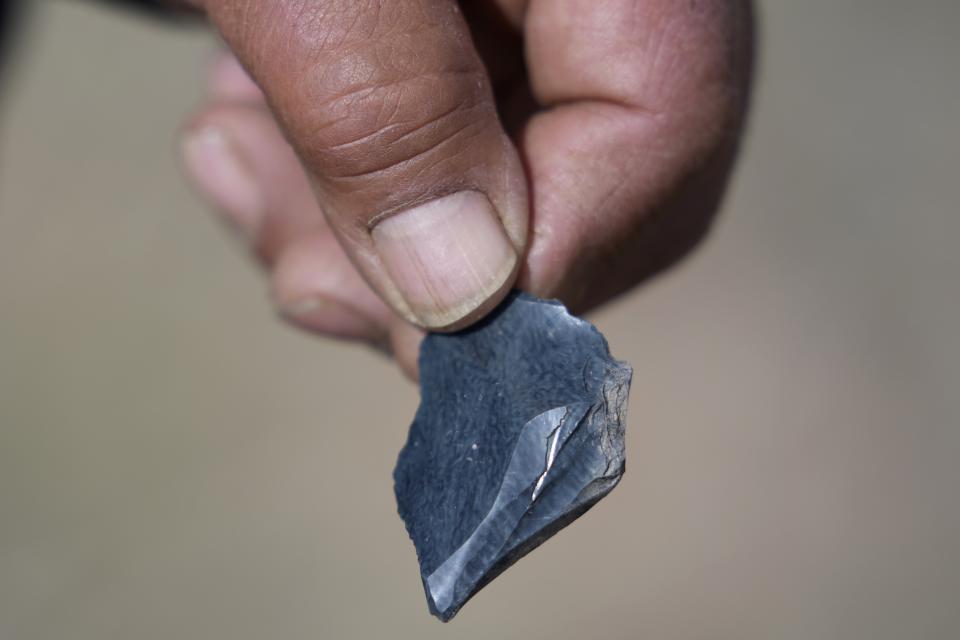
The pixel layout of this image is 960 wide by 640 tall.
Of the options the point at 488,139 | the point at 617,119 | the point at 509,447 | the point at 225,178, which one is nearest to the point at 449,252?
the point at 488,139

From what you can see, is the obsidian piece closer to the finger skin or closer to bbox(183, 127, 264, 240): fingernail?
the finger skin

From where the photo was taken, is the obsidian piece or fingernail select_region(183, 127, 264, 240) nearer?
the obsidian piece

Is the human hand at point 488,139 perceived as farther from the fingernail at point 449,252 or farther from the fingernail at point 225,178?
the fingernail at point 225,178

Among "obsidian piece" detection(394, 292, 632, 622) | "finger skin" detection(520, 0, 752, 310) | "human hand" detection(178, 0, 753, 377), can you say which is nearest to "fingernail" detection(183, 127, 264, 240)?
"human hand" detection(178, 0, 753, 377)

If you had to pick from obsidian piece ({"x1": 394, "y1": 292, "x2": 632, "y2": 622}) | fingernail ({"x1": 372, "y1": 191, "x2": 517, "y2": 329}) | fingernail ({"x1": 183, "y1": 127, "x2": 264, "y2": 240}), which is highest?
fingernail ({"x1": 372, "y1": 191, "x2": 517, "y2": 329})

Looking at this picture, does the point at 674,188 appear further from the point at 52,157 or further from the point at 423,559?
the point at 52,157

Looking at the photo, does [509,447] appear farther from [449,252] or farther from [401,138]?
[401,138]

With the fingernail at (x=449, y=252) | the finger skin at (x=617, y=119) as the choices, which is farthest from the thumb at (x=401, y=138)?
the finger skin at (x=617, y=119)
